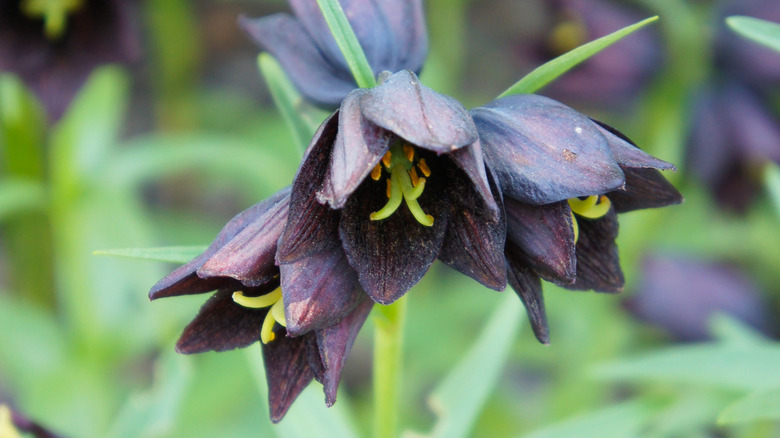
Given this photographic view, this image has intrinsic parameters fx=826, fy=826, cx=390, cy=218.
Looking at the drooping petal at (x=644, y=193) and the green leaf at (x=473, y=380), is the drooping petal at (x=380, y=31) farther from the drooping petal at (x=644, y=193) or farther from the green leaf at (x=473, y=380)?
the green leaf at (x=473, y=380)

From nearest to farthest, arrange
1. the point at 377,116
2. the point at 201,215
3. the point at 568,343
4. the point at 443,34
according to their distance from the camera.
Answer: the point at 377,116 → the point at 568,343 → the point at 443,34 → the point at 201,215

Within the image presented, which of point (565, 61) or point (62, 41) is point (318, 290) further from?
point (62, 41)

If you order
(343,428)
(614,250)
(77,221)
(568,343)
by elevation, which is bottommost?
(568,343)

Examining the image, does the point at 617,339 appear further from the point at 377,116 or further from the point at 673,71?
the point at 377,116

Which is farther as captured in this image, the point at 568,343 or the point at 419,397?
the point at 419,397

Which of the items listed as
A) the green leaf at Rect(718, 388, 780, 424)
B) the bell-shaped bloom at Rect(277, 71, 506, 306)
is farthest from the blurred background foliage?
the bell-shaped bloom at Rect(277, 71, 506, 306)

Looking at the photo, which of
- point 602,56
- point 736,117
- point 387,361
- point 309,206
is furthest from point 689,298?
point 309,206

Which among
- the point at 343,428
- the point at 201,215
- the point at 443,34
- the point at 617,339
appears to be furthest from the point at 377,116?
the point at 201,215

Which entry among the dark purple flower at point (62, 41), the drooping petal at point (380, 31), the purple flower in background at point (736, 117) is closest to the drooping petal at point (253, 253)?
the drooping petal at point (380, 31)
